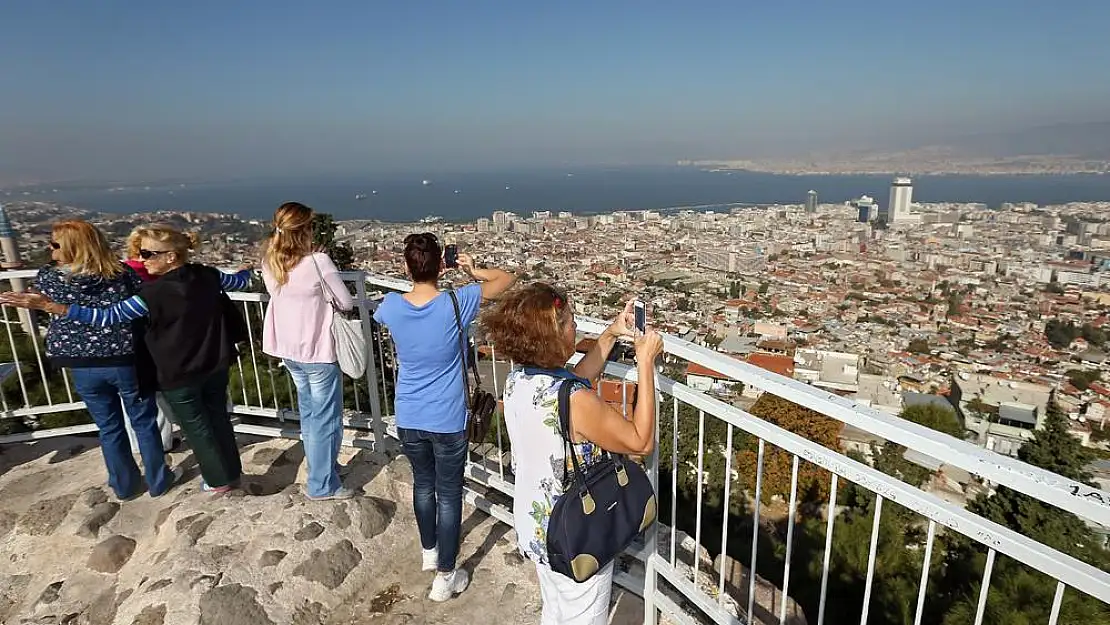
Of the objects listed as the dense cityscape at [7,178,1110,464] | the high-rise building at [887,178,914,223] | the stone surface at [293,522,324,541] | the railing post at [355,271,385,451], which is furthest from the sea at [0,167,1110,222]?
the high-rise building at [887,178,914,223]

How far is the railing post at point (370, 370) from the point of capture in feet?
11.6

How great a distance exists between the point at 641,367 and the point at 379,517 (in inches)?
86.8

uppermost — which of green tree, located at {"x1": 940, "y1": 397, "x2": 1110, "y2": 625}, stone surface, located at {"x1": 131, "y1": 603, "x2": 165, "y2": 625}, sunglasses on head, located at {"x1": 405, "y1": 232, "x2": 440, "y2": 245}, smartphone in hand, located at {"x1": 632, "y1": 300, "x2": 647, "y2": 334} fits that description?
sunglasses on head, located at {"x1": 405, "y1": 232, "x2": 440, "y2": 245}

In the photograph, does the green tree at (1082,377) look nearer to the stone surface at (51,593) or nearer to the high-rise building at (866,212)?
the stone surface at (51,593)

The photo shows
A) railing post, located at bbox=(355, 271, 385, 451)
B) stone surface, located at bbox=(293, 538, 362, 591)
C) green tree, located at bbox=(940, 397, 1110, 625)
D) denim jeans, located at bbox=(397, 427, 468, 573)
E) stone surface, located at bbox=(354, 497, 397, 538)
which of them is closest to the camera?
denim jeans, located at bbox=(397, 427, 468, 573)

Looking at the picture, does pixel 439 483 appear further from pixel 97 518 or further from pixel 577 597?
pixel 97 518

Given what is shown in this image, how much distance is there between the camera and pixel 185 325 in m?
3.06

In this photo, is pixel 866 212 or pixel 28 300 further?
pixel 866 212

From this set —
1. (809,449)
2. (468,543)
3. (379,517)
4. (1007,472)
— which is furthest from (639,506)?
(379,517)

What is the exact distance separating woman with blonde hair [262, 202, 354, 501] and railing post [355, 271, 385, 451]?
0.40 metres

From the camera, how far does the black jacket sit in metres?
3.00

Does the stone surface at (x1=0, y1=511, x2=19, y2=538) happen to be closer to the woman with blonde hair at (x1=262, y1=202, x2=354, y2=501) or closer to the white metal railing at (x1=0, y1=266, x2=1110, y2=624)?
the white metal railing at (x1=0, y1=266, x2=1110, y2=624)

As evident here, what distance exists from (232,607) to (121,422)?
1537 millimetres

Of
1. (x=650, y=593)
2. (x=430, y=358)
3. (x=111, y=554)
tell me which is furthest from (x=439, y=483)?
(x=111, y=554)
